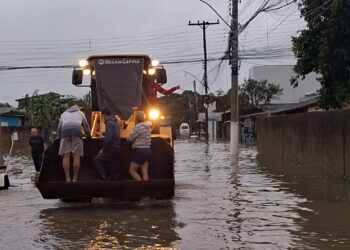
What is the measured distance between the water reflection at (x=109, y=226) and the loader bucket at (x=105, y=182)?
12.3 inches

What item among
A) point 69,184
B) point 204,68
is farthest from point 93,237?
point 204,68

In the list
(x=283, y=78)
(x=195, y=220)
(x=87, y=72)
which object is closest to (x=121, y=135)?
(x=87, y=72)

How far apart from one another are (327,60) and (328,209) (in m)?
10.9

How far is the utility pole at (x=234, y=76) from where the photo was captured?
25.9 m

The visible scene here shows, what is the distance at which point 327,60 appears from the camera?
2080 centimetres

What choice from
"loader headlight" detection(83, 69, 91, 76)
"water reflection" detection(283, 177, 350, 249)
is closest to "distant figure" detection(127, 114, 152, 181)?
"loader headlight" detection(83, 69, 91, 76)

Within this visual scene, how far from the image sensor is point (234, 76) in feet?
86.8

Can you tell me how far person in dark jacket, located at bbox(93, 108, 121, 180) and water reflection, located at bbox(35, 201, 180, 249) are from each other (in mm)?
691

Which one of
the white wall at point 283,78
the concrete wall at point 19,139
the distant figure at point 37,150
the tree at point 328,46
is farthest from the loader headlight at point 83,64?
the white wall at point 283,78

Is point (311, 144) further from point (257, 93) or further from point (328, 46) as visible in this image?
point (257, 93)

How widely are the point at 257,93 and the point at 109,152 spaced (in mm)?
54098

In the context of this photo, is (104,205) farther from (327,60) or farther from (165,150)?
(327,60)

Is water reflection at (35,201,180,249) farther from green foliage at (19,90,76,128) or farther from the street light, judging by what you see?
green foliage at (19,90,76,128)

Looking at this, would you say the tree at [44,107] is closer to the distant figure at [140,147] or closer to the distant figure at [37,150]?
the distant figure at [37,150]
